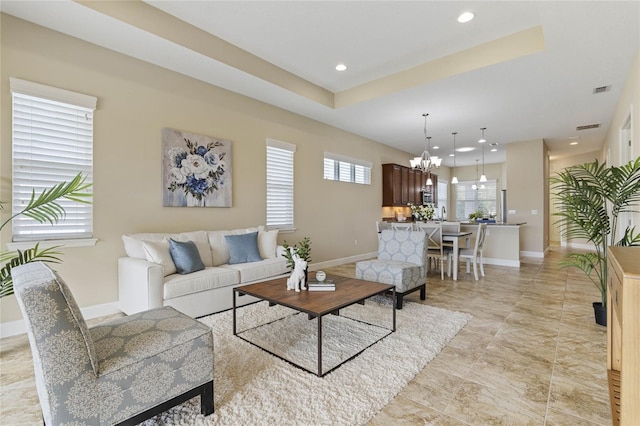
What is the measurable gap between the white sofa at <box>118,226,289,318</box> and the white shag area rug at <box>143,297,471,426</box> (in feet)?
0.79

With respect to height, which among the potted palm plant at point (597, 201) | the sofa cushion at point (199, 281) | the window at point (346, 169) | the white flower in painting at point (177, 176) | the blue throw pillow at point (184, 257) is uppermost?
the window at point (346, 169)

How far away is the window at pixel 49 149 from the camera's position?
9.61 ft

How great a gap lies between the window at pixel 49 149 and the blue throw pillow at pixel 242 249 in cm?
150

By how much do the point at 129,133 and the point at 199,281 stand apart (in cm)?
193

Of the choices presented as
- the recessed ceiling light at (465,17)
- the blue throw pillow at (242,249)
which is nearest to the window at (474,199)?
the recessed ceiling light at (465,17)

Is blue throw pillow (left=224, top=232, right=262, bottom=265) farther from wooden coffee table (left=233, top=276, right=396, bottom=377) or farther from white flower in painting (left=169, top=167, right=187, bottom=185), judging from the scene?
wooden coffee table (left=233, top=276, right=396, bottom=377)

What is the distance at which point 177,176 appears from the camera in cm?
403

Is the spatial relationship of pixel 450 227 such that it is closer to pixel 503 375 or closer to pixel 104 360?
pixel 503 375

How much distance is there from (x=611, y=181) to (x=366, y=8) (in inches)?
108

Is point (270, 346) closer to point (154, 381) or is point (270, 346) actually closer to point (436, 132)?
point (154, 381)

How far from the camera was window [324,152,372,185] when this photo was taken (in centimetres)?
647

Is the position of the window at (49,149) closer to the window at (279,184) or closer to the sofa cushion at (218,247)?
the sofa cushion at (218,247)

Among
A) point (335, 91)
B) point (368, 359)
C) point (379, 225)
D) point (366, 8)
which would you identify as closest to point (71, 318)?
point (368, 359)

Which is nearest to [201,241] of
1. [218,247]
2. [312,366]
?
[218,247]
